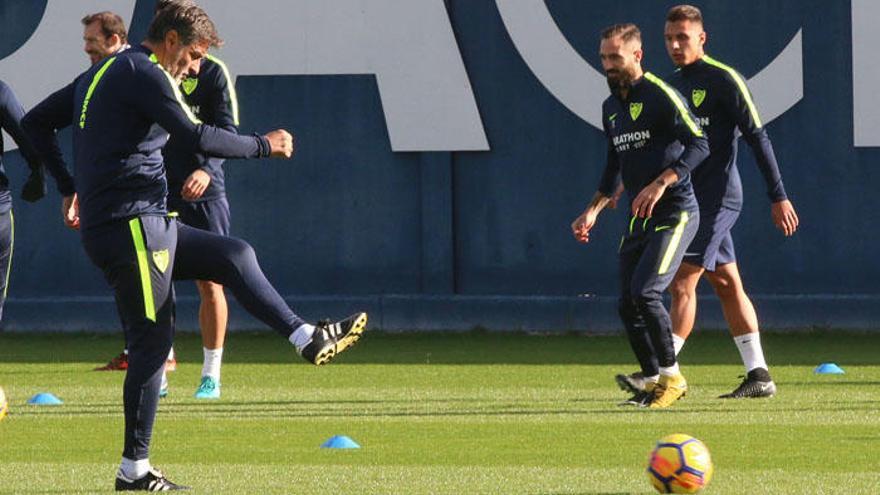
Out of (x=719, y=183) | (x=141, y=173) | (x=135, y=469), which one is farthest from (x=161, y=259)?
(x=719, y=183)

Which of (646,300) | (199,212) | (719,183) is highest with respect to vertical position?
(199,212)

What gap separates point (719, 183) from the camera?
11.7 metres

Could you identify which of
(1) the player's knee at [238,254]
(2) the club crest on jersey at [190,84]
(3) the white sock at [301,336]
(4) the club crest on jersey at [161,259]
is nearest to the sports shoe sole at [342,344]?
(3) the white sock at [301,336]

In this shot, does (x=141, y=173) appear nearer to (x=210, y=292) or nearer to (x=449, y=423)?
(x=449, y=423)

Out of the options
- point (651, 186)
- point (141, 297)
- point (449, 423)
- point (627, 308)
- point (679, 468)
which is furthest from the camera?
point (627, 308)

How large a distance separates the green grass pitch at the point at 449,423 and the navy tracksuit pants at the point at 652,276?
39cm

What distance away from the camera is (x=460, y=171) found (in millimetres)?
17516

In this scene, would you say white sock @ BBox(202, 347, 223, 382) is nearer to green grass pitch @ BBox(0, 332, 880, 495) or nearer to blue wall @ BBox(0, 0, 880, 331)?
green grass pitch @ BBox(0, 332, 880, 495)

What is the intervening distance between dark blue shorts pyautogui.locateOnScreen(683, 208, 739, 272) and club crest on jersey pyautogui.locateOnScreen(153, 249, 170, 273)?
4.53m

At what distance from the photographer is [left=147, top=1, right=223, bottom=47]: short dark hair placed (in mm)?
7508

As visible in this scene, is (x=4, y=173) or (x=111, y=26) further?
(x=111, y=26)

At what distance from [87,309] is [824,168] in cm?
682

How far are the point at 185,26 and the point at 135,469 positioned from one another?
1.75 m

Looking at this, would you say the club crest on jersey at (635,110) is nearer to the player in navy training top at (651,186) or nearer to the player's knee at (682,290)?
the player in navy training top at (651,186)
